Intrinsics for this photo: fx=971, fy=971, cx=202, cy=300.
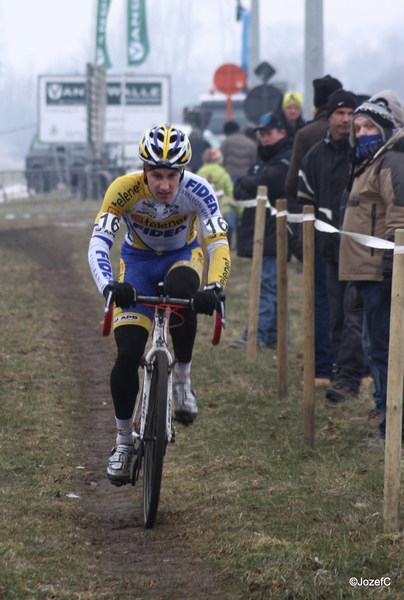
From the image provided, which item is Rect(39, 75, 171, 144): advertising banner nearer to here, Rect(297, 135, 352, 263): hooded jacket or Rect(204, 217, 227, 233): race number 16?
Rect(297, 135, 352, 263): hooded jacket

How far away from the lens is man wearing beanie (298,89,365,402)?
762cm

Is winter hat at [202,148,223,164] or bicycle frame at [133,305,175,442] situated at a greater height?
winter hat at [202,148,223,164]

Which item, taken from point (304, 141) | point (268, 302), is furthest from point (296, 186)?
point (268, 302)

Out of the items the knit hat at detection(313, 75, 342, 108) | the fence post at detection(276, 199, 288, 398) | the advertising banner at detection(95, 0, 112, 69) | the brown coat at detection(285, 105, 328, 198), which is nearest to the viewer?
the fence post at detection(276, 199, 288, 398)

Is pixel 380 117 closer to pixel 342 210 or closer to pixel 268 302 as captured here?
Answer: pixel 342 210

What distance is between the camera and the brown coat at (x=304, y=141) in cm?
841

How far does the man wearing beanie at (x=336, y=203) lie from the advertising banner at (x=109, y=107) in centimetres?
2522

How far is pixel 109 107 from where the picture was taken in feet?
109

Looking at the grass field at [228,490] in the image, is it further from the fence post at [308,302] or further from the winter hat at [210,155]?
the winter hat at [210,155]

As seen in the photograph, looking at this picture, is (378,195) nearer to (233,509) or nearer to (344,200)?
(344,200)

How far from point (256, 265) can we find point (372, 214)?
2.92m

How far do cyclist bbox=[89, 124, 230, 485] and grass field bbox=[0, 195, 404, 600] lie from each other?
0.54m

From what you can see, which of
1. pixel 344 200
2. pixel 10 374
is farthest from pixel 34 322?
pixel 344 200

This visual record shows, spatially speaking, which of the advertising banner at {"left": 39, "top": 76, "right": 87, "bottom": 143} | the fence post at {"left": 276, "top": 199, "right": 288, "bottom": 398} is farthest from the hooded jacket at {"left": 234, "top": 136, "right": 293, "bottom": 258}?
the advertising banner at {"left": 39, "top": 76, "right": 87, "bottom": 143}
